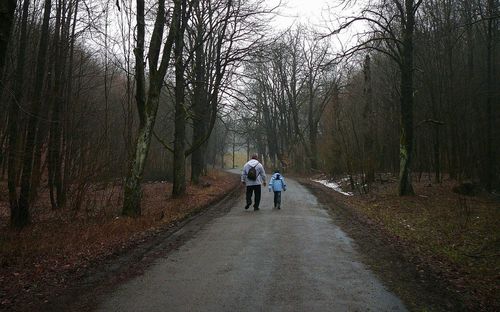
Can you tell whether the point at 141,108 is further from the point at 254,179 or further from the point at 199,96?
the point at 199,96

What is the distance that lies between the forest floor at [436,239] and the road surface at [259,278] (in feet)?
1.70

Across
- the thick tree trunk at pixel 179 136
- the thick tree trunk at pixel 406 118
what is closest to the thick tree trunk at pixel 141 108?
the thick tree trunk at pixel 179 136

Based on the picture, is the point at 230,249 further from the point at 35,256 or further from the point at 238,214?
the point at 238,214

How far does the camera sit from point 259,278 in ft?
21.2

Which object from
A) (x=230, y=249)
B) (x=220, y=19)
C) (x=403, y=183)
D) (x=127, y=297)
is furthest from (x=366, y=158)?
(x=127, y=297)

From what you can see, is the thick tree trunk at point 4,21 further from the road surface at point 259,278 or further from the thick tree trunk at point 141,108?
the thick tree trunk at point 141,108

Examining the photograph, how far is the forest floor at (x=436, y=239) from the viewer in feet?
20.9

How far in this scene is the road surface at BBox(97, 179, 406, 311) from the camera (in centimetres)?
537

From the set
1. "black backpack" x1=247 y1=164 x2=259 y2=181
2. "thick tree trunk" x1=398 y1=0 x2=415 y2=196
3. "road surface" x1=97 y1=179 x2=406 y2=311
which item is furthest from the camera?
"thick tree trunk" x1=398 y1=0 x2=415 y2=196

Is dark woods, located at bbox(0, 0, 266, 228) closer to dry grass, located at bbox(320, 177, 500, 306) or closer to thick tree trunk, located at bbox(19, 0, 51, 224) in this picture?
thick tree trunk, located at bbox(19, 0, 51, 224)

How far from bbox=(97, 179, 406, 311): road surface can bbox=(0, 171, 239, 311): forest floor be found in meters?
1.06

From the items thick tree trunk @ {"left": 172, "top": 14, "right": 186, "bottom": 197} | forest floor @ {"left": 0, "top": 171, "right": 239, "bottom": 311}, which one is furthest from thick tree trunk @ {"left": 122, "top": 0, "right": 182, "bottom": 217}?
thick tree trunk @ {"left": 172, "top": 14, "right": 186, "bottom": 197}

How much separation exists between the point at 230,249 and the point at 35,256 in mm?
3428

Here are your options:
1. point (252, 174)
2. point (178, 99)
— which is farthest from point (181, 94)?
point (252, 174)
